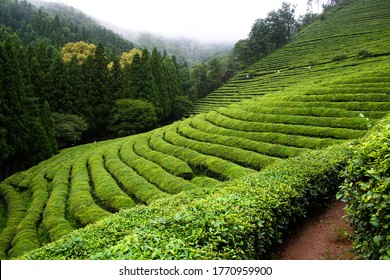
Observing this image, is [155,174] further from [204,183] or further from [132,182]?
[204,183]

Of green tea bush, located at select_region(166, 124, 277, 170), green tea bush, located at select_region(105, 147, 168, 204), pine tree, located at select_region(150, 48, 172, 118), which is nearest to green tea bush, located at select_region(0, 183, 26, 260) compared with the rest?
green tea bush, located at select_region(105, 147, 168, 204)

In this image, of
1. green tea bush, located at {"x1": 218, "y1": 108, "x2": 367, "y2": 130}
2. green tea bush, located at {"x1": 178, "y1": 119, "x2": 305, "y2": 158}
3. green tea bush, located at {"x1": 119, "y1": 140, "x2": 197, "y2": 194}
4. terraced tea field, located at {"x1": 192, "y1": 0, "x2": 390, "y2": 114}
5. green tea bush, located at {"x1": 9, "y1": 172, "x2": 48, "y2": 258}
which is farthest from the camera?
terraced tea field, located at {"x1": 192, "y1": 0, "x2": 390, "y2": 114}

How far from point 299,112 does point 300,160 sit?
18.0 metres

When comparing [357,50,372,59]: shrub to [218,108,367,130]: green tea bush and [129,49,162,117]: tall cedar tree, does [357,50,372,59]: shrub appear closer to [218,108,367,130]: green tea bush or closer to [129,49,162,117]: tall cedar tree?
[218,108,367,130]: green tea bush

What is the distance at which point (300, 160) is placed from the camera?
1349 centimetres

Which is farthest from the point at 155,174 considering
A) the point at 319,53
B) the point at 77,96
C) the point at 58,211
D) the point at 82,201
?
the point at 319,53

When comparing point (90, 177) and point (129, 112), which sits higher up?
point (129, 112)

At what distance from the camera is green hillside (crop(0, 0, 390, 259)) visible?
23.2 ft

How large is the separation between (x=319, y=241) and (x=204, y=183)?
42.5 ft

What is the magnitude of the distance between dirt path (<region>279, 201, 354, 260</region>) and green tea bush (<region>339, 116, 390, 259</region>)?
7.09 ft

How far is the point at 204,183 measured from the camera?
22172 millimetres

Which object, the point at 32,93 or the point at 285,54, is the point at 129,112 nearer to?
the point at 32,93
